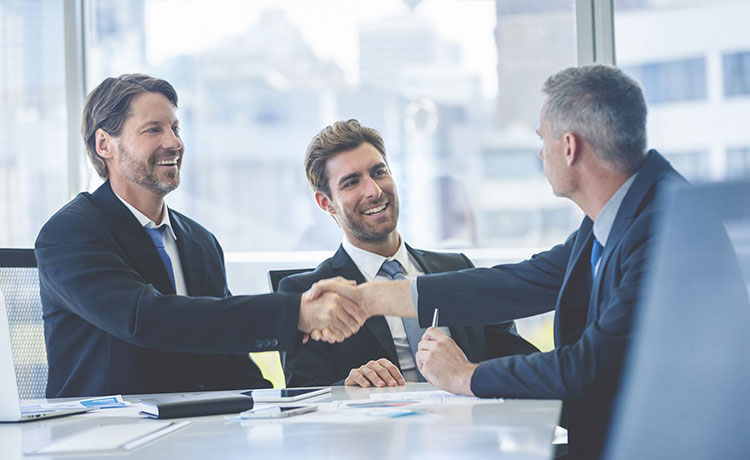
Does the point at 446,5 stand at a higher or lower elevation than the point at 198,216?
higher

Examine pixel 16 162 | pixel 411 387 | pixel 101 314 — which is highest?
pixel 16 162

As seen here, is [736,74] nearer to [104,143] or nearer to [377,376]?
[377,376]

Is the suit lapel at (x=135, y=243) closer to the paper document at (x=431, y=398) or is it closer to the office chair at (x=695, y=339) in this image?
the paper document at (x=431, y=398)

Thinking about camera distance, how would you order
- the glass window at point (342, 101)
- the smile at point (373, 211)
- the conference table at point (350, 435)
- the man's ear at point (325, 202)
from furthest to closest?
1. the glass window at point (342, 101)
2. the man's ear at point (325, 202)
3. the smile at point (373, 211)
4. the conference table at point (350, 435)

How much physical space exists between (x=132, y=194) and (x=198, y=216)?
1.05 meters

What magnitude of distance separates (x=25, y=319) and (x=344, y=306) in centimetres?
96

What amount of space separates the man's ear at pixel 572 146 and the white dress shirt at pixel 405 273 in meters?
0.89

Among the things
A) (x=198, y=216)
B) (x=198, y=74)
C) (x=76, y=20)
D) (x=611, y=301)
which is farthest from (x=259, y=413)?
(x=76, y=20)

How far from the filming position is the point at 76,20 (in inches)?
146

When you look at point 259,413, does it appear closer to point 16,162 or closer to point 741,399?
point 741,399

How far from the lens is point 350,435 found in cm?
139

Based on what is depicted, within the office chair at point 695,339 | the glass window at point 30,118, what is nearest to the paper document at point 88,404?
the office chair at point 695,339

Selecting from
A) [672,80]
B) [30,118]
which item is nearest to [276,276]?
[30,118]

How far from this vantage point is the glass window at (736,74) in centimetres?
325
